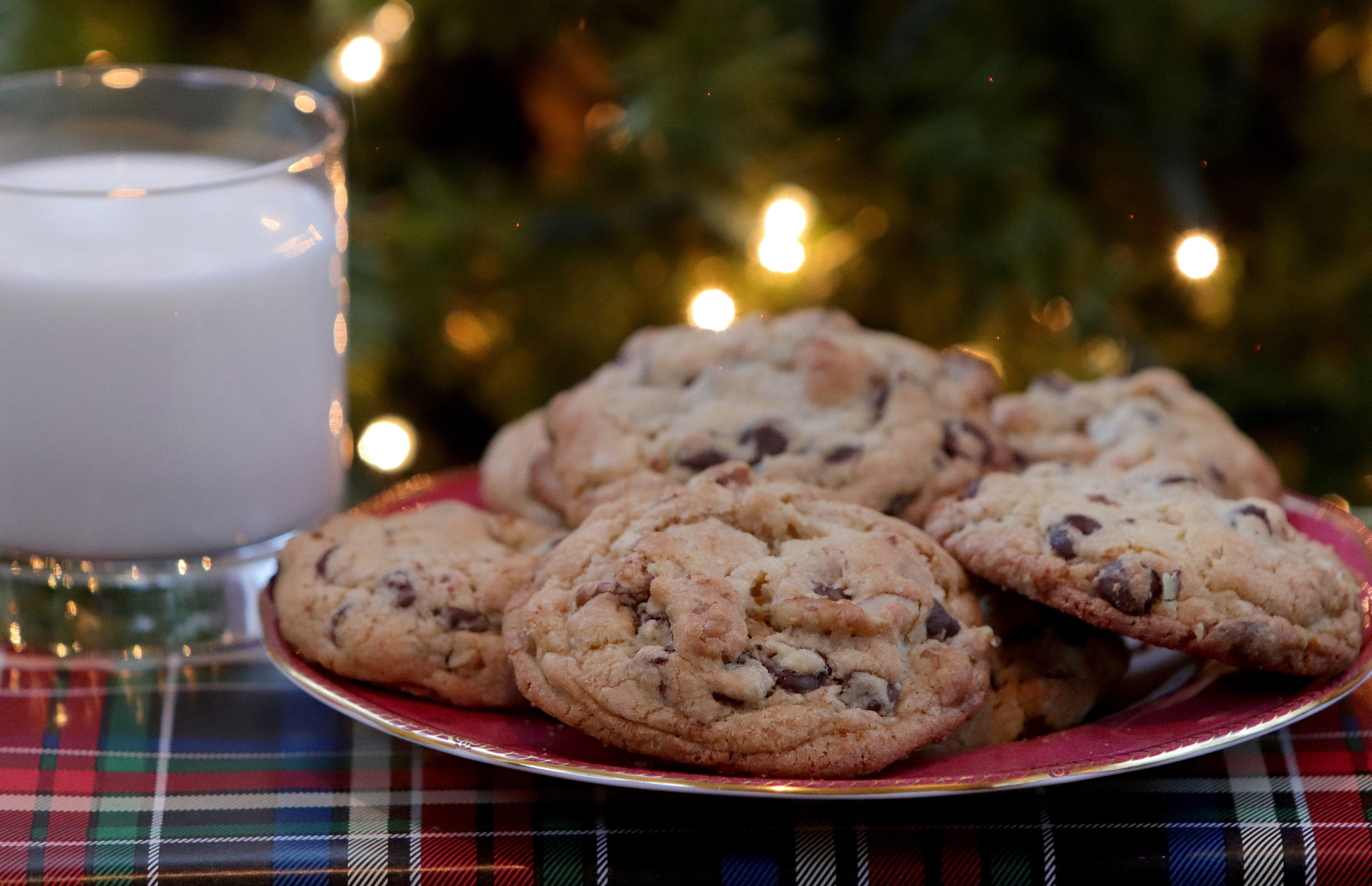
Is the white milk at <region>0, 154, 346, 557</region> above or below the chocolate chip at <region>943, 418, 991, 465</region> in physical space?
above

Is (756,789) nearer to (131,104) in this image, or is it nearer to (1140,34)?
(131,104)

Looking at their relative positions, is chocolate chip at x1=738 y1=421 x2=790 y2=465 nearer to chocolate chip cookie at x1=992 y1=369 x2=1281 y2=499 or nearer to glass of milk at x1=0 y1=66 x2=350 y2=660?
chocolate chip cookie at x1=992 y1=369 x2=1281 y2=499

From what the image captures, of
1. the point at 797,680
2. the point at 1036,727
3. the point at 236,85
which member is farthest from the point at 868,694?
the point at 236,85

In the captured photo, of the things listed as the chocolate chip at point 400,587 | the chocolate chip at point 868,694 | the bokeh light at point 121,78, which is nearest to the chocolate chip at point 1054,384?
the chocolate chip at point 868,694

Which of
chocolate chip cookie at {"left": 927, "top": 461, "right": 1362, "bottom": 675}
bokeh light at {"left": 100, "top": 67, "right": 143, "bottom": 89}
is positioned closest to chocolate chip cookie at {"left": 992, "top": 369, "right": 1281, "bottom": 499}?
chocolate chip cookie at {"left": 927, "top": 461, "right": 1362, "bottom": 675}

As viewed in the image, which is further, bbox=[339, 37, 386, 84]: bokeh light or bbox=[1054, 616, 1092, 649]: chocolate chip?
bbox=[339, 37, 386, 84]: bokeh light

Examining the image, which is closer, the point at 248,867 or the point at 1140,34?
the point at 248,867

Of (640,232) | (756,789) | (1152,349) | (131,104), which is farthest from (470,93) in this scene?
(756,789)
